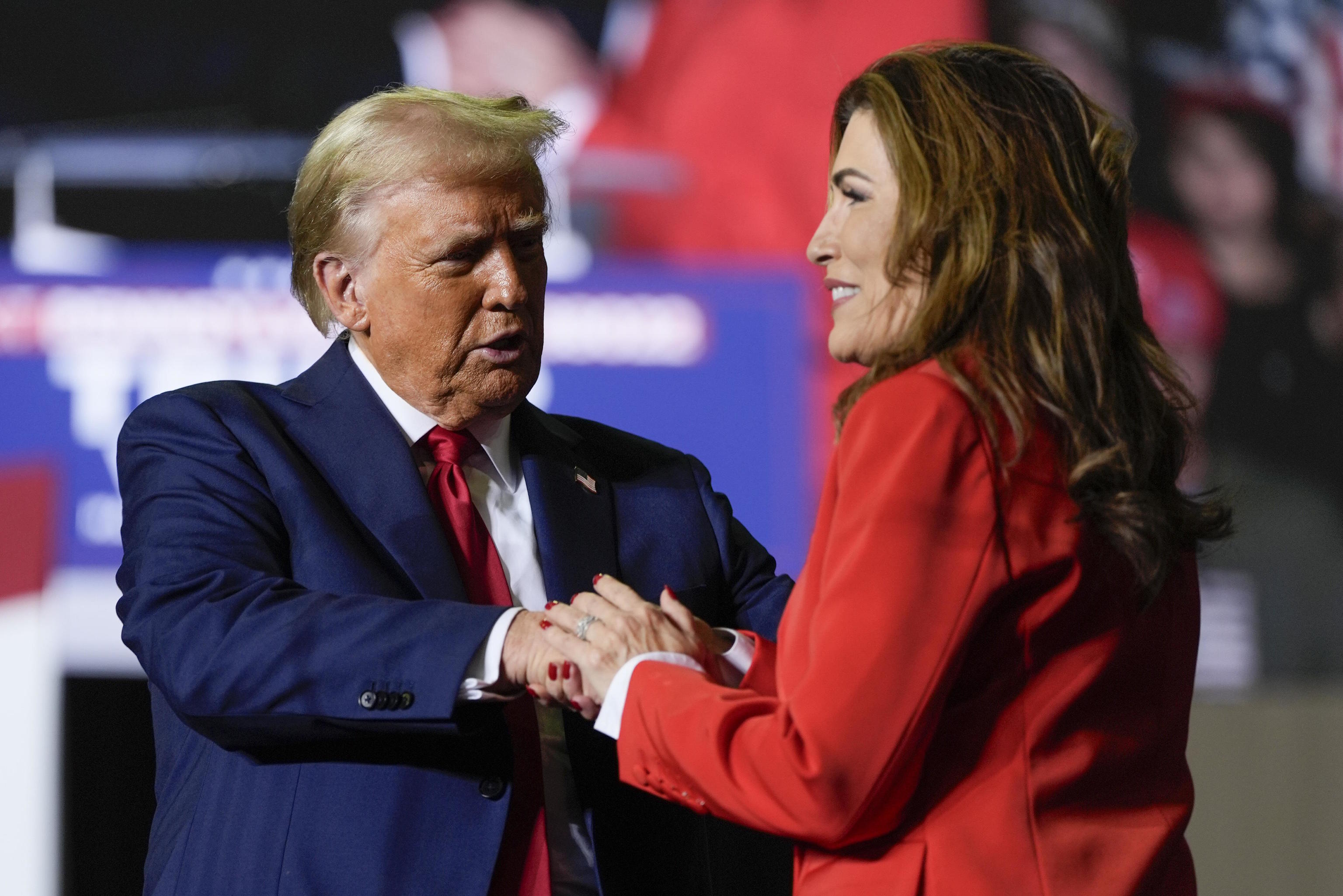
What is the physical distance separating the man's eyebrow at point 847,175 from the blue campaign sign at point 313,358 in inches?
73.1

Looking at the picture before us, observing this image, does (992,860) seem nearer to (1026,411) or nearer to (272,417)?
(1026,411)

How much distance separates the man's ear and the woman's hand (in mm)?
550

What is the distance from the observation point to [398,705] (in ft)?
4.83

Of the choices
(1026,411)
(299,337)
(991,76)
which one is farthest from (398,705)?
(299,337)

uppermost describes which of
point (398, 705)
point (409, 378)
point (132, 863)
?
point (409, 378)

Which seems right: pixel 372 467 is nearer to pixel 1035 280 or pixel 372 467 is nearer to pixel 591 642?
pixel 591 642

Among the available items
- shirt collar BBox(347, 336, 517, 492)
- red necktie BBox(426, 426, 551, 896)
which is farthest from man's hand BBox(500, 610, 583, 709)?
shirt collar BBox(347, 336, 517, 492)

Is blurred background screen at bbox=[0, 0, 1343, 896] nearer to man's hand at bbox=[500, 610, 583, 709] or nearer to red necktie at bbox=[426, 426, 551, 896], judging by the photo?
red necktie at bbox=[426, 426, 551, 896]

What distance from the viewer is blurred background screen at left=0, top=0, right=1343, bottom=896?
311 centimetres

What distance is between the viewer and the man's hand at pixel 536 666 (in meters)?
1.44

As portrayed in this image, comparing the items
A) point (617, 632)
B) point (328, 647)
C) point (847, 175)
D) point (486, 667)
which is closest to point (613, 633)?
point (617, 632)

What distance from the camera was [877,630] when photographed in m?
1.13

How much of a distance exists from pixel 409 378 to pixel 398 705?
0.50 m

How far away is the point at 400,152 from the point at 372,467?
1.36ft
